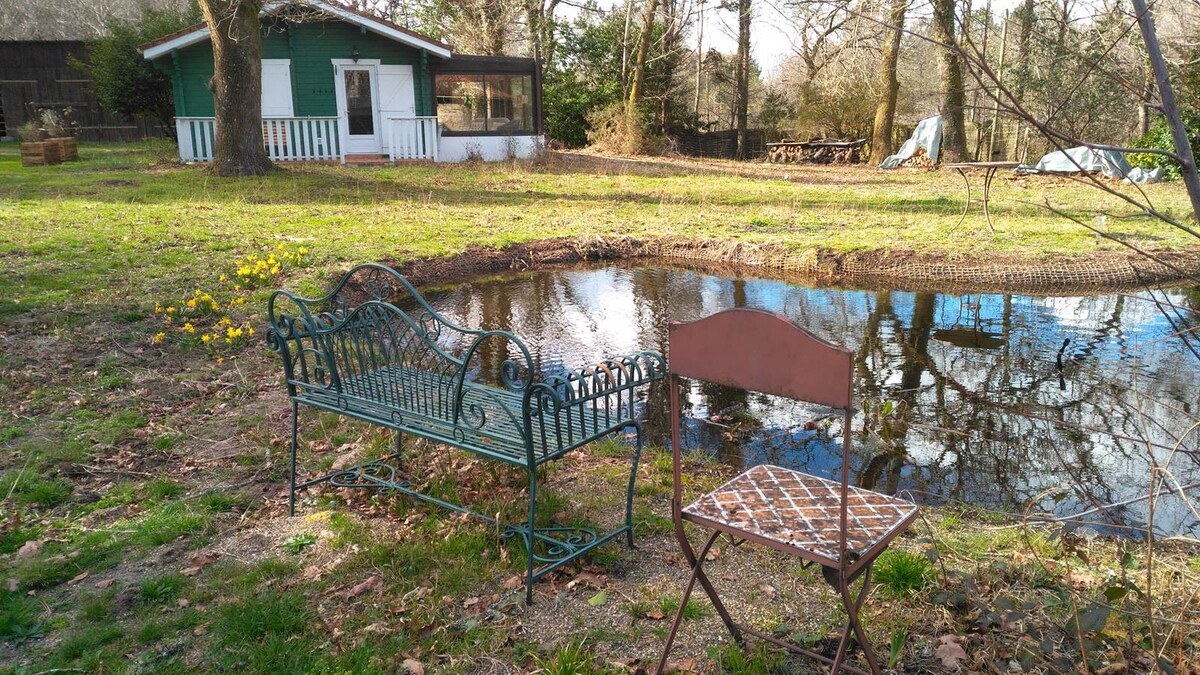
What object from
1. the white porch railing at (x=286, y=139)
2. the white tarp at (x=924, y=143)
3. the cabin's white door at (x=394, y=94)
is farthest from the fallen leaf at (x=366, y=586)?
the white tarp at (x=924, y=143)

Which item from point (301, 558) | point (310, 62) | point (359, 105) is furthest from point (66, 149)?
point (301, 558)

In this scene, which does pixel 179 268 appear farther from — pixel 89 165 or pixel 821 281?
pixel 89 165

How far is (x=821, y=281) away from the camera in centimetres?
1024

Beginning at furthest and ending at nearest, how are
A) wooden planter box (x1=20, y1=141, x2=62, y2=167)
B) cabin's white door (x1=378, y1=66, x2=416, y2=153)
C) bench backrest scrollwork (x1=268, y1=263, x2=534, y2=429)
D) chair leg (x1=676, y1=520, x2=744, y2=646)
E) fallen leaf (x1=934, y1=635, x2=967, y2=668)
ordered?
cabin's white door (x1=378, y1=66, x2=416, y2=153) → wooden planter box (x1=20, y1=141, x2=62, y2=167) → bench backrest scrollwork (x1=268, y1=263, x2=534, y2=429) → fallen leaf (x1=934, y1=635, x2=967, y2=668) → chair leg (x1=676, y1=520, x2=744, y2=646)

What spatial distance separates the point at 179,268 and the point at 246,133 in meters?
7.92

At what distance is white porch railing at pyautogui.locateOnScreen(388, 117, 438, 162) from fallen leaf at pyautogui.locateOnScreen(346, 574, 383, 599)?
18.7 m

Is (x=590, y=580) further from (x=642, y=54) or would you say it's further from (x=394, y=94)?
(x=642, y=54)

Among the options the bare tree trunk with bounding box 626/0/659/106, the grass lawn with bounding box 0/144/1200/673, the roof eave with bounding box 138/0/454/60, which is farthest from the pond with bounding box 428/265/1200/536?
the bare tree trunk with bounding box 626/0/659/106

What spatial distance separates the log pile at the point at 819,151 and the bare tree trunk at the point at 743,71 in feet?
4.94

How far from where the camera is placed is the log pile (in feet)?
81.2

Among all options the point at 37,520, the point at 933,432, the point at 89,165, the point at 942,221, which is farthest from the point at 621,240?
the point at 89,165

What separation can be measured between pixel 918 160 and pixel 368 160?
14.2 metres

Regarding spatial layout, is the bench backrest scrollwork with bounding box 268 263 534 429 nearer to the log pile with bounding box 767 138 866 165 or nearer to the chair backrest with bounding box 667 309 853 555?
the chair backrest with bounding box 667 309 853 555

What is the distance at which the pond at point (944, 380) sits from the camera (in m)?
4.87
